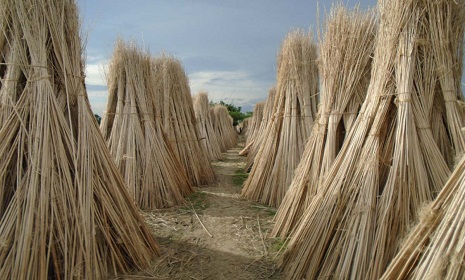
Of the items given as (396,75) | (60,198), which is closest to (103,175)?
(60,198)

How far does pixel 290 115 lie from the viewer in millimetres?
4504

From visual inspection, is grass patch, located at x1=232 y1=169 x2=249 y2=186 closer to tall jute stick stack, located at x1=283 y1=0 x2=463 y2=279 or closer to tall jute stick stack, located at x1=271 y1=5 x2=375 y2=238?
tall jute stick stack, located at x1=271 y1=5 x2=375 y2=238

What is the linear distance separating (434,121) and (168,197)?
3357 millimetres

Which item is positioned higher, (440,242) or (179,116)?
(179,116)

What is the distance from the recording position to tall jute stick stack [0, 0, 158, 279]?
1917 millimetres

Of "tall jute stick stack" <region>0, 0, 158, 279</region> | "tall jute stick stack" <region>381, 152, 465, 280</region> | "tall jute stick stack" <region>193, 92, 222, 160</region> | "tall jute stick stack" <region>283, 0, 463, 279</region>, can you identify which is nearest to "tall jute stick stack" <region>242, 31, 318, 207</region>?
"tall jute stick stack" <region>283, 0, 463, 279</region>

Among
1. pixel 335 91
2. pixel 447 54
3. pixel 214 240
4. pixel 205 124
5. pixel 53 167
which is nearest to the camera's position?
pixel 53 167

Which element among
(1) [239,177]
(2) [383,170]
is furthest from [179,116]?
(2) [383,170]

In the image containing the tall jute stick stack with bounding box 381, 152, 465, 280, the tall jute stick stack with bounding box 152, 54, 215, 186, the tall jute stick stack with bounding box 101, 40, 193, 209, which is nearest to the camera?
the tall jute stick stack with bounding box 381, 152, 465, 280

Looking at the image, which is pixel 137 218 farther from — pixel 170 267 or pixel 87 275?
pixel 87 275

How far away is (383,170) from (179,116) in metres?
4.27

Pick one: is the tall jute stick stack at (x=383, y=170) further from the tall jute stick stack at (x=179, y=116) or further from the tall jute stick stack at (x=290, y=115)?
the tall jute stick stack at (x=179, y=116)

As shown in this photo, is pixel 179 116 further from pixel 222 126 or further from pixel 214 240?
pixel 222 126

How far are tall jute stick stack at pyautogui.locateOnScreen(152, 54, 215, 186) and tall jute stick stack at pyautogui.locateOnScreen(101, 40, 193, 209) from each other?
0.88m
